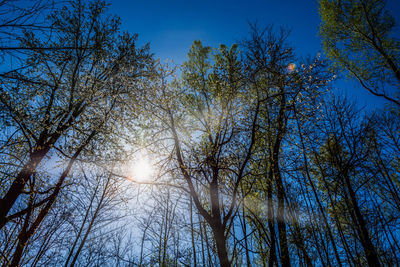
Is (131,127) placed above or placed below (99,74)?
below

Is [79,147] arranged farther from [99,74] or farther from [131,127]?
[99,74]

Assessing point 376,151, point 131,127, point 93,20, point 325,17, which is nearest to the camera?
point 131,127

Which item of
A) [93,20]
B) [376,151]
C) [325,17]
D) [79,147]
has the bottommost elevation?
[79,147]

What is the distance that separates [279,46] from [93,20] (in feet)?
24.4

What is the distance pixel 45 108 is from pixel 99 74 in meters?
2.54

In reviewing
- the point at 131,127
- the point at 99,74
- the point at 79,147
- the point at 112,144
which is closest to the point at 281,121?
the point at 131,127

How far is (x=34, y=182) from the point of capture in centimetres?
509

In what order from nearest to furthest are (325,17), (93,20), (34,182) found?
(34,182) < (93,20) < (325,17)

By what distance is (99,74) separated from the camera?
743cm

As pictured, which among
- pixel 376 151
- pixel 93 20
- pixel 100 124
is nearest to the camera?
pixel 100 124

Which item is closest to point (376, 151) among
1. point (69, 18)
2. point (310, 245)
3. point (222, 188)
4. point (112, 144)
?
point (310, 245)

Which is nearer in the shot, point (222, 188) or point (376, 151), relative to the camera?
point (222, 188)

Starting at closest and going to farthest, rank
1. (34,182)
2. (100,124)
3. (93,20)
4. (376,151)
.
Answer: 1. (34,182)
2. (100,124)
3. (93,20)
4. (376,151)

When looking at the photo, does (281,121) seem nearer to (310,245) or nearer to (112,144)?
(310,245)
